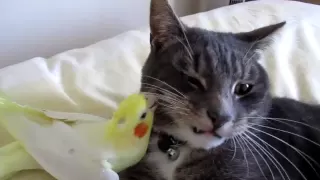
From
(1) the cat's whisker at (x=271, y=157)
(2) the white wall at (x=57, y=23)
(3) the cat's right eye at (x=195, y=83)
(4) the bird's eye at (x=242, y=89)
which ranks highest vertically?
(3) the cat's right eye at (x=195, y=83)

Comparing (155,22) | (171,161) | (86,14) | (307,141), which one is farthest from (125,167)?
(86,14)

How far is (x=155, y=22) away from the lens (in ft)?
3.05

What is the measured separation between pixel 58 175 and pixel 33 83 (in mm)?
399

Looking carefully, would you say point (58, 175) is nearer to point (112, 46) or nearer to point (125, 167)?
point (125, 167)

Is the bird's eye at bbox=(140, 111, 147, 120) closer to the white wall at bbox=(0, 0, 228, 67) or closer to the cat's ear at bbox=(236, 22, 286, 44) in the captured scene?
the cat's ear at bbox=(236, 22, 286, 44)

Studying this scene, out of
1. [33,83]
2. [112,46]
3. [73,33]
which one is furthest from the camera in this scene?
[73,33]

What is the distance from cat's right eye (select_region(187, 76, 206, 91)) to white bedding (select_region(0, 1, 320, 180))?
1.06 feet

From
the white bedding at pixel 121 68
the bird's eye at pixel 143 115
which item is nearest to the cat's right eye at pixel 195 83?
the bird's eye at pixel 143 115

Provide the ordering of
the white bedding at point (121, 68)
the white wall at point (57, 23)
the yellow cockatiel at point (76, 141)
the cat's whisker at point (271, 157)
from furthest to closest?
the white wall at point (57, 23), the white bedding at point (121, 68), the cat's whisker at point (271, 157), the yellow cockatiel at point (76, 141)

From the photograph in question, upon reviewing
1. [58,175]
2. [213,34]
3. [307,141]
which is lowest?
[307,141]

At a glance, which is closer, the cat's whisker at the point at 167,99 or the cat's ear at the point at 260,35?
the cat's whisker at the point at 167,99

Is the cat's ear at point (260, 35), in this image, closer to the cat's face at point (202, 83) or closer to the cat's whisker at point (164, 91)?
the cat's face at point (202, 83)

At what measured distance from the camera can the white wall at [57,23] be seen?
1.56 meters

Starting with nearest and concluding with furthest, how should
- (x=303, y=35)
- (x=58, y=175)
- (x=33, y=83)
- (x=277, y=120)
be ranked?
(x=58, y=175) → (x=277, y=120) → (x=33, y=83) → (x=303, y=35)
